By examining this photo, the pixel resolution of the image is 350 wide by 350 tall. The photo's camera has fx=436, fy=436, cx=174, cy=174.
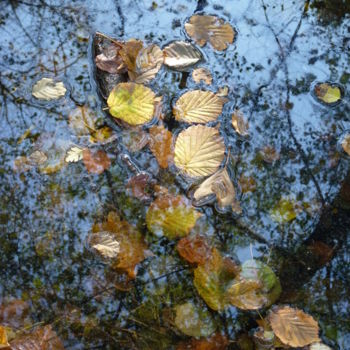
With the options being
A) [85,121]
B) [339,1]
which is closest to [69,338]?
[85,121]

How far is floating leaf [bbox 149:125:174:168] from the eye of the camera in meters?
1.72

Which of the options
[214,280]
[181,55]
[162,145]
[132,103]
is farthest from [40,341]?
[181,55]

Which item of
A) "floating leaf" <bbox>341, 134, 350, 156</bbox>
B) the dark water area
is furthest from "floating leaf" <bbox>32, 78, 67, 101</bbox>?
"floating leaf" <bbox>341, 134, 350, 156</bbox>

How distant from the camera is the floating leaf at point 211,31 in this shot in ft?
6.45

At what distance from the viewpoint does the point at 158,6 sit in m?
2.07

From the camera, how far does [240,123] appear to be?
1.80 m

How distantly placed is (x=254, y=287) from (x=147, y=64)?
102 cm

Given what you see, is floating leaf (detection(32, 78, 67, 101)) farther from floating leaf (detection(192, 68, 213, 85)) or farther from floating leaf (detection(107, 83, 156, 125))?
floating leaf (detection(192, 68, 213, 85))

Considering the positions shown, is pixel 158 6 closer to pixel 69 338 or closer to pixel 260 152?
pixel 260 152

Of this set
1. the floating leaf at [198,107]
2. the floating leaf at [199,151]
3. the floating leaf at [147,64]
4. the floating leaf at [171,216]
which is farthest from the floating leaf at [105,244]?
the floating leaf at [147,64]

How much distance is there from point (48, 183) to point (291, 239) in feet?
3.11

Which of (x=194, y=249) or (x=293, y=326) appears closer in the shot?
(x=293, y=326)

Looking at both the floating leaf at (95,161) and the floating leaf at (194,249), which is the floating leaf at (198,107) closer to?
the floating leaf at (95,161)

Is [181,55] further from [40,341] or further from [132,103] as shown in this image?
[40,341]
